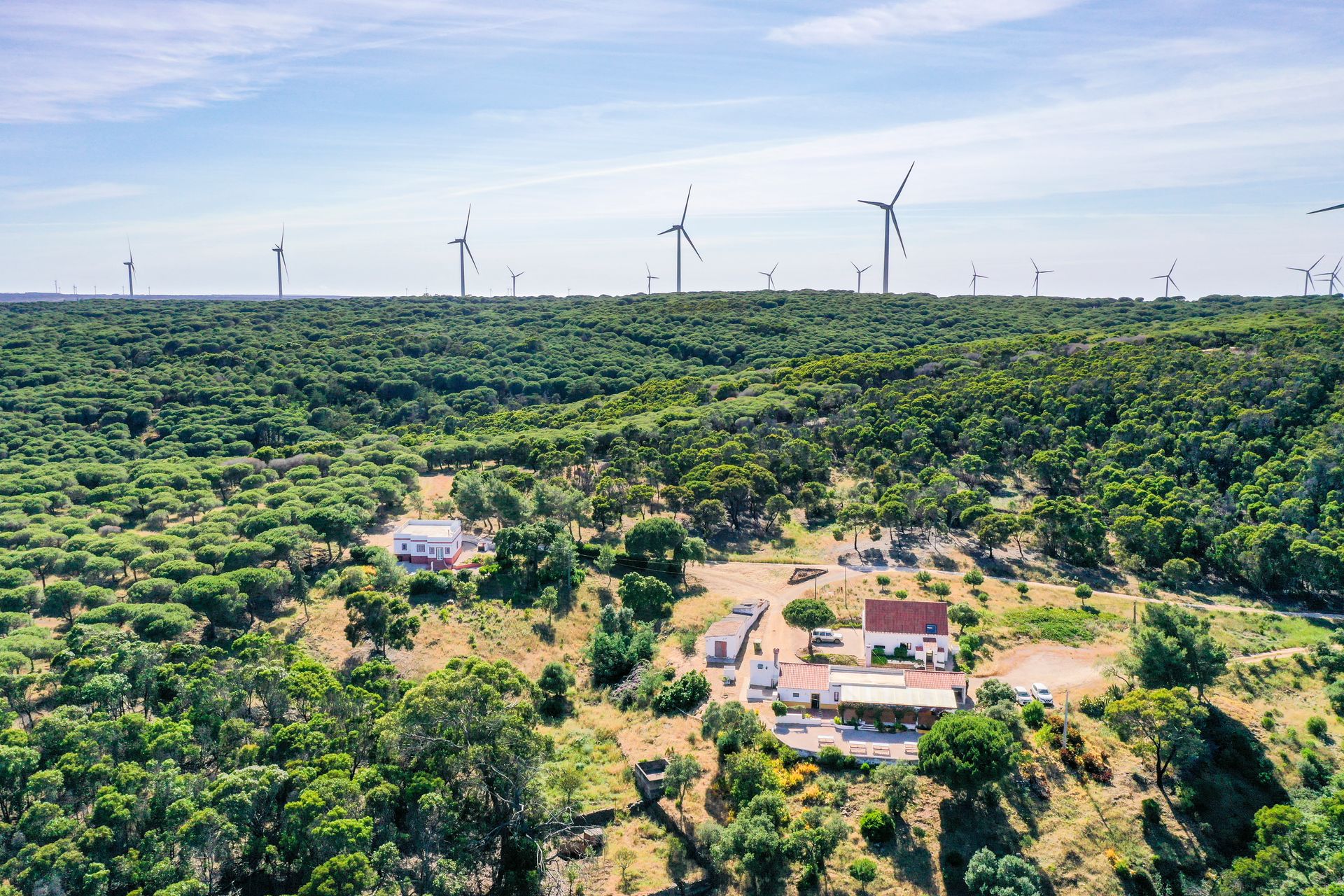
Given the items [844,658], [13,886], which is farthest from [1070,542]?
[13,886]

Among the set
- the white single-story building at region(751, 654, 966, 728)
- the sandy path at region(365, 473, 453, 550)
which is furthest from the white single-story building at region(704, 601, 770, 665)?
the sandy path at region(365, 473, 453, 550)

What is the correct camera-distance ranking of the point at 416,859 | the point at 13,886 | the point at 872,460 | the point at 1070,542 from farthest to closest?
1. the point at 872,460
2. the point at 1070,542
3. the point at 416,859
4. the point at 13,886

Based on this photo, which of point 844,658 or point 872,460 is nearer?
point 844,658

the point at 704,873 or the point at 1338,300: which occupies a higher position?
the point at 1338,300

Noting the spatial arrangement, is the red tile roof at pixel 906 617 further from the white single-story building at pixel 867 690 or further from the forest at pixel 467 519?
the forest at pixel 467 519

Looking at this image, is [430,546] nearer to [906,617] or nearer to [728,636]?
[728,636]

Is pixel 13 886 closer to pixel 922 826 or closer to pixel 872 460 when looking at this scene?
pixel 922 826

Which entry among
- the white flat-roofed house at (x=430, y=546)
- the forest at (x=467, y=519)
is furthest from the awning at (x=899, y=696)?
the white flat-roofed house at (x=430, y=546)

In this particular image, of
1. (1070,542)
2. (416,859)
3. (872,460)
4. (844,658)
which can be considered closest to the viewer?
(416,859)

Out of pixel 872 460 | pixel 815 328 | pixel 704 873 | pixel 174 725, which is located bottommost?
pixel 704 873

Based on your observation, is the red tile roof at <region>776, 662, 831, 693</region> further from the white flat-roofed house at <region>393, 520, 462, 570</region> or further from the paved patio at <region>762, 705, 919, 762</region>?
the white flat-roofed house at <region>393, 520, 462, 570</region>
